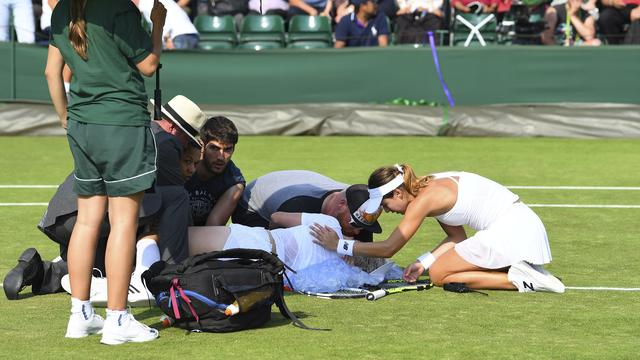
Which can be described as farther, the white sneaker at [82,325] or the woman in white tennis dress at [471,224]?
the woman in white tennis dress at [471,224]

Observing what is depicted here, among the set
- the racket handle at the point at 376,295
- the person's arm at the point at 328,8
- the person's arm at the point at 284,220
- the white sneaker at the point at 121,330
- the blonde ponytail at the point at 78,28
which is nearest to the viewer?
the blonde ponytail at the point at 78,28

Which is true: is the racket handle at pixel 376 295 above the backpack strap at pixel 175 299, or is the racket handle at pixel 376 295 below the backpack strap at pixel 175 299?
below

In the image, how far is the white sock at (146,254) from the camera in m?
7.16

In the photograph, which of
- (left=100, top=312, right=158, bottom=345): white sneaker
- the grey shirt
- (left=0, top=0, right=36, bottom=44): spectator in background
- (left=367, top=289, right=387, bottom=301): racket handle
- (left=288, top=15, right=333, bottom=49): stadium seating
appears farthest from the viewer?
(left=288, top=15, right=333, bottom=49): stadium seating

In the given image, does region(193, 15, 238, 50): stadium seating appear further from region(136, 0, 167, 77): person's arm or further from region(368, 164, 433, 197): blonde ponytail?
region(136, 0, 167, 77): person's arm

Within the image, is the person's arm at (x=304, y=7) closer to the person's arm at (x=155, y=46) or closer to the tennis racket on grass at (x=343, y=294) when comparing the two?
the tennis racket on grass at (x=343, y=294)

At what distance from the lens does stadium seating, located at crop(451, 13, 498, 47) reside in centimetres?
1928

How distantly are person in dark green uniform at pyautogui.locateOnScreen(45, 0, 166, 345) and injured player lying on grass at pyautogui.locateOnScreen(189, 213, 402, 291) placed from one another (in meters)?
1.60

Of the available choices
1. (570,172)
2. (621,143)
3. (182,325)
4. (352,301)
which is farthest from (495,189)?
(621,143)

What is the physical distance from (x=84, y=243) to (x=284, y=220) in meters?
2.31

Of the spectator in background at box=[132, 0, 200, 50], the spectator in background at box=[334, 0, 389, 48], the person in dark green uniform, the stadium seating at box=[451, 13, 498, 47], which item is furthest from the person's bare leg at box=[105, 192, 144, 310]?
the stadium seating at box=[451, 13, 498, 47]

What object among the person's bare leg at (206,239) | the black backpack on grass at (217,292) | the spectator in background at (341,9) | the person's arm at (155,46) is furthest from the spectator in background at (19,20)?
A: the person's arm at (155,46)

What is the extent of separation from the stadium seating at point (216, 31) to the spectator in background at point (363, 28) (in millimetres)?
1718

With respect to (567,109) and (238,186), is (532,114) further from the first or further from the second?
(238,186)
